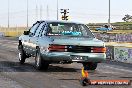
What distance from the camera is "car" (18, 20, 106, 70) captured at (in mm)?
13133

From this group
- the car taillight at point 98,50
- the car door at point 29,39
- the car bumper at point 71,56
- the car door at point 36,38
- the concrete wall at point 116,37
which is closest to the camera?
the car bumper at point 71,56

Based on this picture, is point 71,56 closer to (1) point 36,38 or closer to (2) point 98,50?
(2) point 98,50

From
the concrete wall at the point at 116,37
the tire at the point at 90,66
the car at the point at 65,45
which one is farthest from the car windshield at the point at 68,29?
the concrete wall at the point at 116,37

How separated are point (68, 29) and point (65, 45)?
1320mm

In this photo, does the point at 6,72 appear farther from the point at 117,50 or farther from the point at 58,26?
the point at 117,50

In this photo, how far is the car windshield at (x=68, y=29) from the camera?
14016 mm

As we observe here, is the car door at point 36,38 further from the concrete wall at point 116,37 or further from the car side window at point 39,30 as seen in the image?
the concrete wall at point 116,37

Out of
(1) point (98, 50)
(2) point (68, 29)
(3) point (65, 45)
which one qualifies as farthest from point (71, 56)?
(2) point (68, 29)

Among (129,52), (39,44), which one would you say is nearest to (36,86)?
(39,44)

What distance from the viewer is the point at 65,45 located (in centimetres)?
1313

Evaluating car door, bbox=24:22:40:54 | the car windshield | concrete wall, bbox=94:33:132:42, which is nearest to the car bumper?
the car windshield

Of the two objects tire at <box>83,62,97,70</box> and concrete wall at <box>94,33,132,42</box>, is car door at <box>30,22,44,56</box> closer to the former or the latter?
tire at <box>83,62,97,70</box>

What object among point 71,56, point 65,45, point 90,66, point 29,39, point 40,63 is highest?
point 29,39

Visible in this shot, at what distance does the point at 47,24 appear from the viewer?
14.3 meters
